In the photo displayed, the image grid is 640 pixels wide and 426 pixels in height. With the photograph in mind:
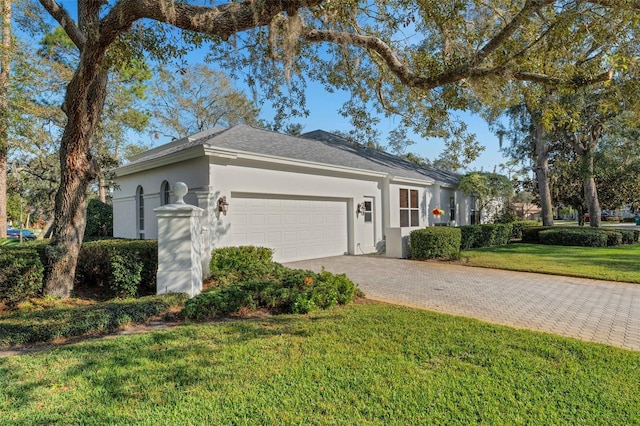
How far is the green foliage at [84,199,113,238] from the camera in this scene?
15359mm

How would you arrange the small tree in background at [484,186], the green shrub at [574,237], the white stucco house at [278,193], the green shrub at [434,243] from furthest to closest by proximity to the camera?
the small tree in background at [484,186]
the green shrub at [574,237]
the green shrub at [434,243]
the white stucco house at [278,193]

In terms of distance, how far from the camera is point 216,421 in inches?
106

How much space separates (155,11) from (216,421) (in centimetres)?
555

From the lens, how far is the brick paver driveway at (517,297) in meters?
5.17

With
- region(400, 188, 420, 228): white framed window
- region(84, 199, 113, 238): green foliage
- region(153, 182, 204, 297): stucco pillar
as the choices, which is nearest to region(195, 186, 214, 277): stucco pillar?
region(153, 182, 204, 297): stucco pillar

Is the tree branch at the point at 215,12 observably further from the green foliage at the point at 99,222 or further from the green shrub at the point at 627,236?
the green shrub at the point at 627,236

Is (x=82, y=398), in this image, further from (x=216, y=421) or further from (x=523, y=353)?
(x=523, y=353)

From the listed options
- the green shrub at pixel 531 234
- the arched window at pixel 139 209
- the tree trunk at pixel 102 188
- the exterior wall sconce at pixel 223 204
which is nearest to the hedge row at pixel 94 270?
the exterior wall sconce at pixel 223 204

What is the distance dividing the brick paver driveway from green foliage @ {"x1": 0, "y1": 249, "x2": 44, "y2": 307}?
623cm

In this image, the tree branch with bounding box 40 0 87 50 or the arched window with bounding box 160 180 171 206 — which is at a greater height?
the tree branch with bounding box 40 0 87 50

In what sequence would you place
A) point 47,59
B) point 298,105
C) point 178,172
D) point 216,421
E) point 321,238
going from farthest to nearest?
1. point 47,59
2. point 321,238
3. point 178,172
4. point 298,105
5. point 216,421

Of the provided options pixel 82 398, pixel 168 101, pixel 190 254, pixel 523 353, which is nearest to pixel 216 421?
pixel 82 398

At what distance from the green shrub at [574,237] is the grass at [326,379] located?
1556 cm

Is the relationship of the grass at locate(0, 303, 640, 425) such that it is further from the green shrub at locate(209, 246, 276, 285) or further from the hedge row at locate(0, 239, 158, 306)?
the green shrub at locate(209, 246, 276, 285)
